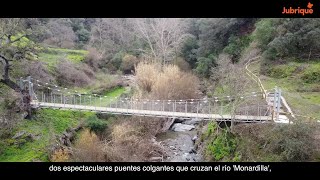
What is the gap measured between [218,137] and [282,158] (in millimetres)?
3877

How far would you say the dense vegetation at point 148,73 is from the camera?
542 inches

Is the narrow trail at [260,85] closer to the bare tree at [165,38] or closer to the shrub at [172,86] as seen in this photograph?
the shrub at [172,86]

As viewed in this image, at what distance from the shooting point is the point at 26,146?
14.1 meters

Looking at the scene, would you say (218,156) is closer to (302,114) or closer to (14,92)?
(302,114)

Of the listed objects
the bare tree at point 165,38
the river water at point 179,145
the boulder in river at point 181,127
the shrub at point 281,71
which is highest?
the bare tree at point 165,38

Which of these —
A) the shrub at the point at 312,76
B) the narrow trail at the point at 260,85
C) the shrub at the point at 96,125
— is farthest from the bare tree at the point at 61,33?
the shrub at the point at 312,76

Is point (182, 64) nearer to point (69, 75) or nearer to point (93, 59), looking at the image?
point (93, 59)

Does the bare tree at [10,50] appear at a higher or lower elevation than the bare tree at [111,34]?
lower

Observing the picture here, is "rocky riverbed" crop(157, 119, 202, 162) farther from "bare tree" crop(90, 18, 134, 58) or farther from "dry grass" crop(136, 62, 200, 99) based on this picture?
"bare tree" crop(90, 18, 134, 58)

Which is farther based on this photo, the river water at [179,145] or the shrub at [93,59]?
the shrub at [93,59]

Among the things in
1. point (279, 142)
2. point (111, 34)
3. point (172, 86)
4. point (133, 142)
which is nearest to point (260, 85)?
point (172, 86)

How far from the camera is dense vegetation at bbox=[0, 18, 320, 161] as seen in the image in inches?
542

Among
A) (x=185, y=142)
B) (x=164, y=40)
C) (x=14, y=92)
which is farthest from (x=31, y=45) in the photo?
(x=164, y=40)

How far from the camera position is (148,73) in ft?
63.4
